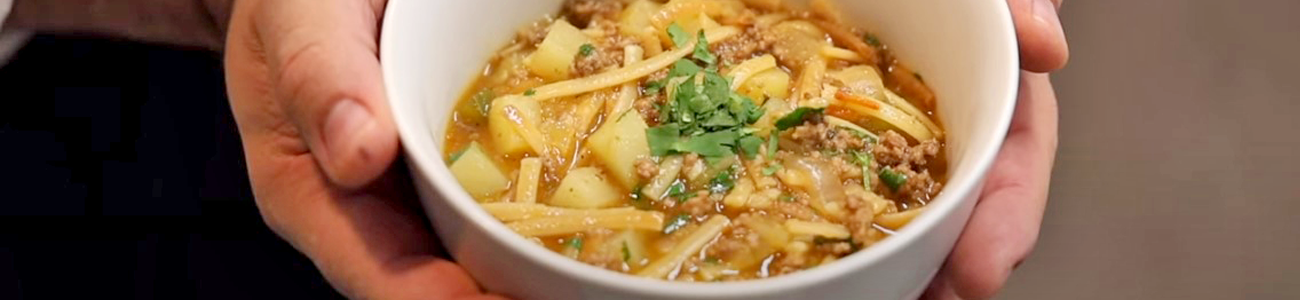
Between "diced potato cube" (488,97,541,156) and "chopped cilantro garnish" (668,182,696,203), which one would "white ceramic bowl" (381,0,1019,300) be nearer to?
"diced potato cube" (488,97,541,156)

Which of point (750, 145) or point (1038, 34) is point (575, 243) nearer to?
point (750, 145)

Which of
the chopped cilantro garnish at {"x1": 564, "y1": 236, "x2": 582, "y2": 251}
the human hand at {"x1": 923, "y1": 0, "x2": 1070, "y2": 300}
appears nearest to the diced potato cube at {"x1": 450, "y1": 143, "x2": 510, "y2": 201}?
the chopped cilantro garnish at {"x1": 564, "y1": 236, "x2": 582, "y2": 251}

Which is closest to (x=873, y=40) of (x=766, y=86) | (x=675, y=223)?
(x=766, y=86)

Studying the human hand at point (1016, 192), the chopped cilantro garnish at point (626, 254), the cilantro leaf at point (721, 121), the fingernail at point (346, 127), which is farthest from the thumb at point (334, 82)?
the human hand at point (1016, 192)

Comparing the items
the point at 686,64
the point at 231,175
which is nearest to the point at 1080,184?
the point at 686,64

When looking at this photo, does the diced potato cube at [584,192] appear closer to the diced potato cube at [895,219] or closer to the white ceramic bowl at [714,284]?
the white ceramic bowl at [714,284]

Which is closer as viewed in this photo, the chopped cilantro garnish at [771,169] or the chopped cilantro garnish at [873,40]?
the chopped cilantro garnish at [771,169]

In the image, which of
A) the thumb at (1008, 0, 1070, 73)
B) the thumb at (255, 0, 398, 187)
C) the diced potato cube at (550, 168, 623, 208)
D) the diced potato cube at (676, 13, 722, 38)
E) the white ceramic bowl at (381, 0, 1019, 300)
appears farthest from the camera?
the diced potato cube at (676, 13, 722, 38)
